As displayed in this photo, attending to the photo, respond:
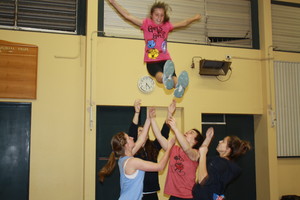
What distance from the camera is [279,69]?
620 cm

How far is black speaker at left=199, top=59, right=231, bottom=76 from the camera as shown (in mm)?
5559

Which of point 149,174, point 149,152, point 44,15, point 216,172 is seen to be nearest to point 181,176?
point 149,174

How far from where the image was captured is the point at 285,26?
6539 millimetres

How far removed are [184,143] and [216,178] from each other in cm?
45

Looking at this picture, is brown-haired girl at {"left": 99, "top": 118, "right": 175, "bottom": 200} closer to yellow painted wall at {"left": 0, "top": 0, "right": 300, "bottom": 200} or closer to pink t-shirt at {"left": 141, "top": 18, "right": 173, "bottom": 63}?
pink t-shirt at {"left": 141, "top": 18, "right": 173, "bottom": 63}

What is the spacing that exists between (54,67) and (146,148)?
2435mm

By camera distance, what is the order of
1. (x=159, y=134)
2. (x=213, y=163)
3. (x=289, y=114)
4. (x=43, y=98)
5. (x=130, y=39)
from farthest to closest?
(x=289, y=114) → (x=130, y=39) → (x=43, y=98) → (x=159, y=134) → (x=213, y=163)

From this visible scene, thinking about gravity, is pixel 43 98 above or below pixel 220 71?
below

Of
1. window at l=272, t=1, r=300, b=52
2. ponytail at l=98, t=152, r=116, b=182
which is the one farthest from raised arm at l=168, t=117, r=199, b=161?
window at l=272, t=1, r=300, b=52

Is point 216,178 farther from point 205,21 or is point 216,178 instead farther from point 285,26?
point 285,26

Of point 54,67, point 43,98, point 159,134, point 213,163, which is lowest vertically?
point 213,163

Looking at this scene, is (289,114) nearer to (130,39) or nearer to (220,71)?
(220,71)

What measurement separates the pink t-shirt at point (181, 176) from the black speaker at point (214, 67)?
8.52ft

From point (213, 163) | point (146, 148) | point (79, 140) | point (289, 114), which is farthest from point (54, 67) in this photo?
point (289, 114)
